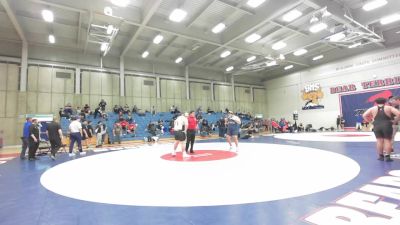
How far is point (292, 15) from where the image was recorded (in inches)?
523

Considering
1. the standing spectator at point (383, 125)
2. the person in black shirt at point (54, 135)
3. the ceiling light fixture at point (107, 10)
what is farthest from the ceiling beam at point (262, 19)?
the person in black shirt at point (54, 135)

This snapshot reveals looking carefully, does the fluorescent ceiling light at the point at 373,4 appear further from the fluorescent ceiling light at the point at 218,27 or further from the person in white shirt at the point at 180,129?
the person in white shirt at the point at 180,129

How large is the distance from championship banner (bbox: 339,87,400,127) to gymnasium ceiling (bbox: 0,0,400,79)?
3.96 metres

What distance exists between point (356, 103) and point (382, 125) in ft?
59.8

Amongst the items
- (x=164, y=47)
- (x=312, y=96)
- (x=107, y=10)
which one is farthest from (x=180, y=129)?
(x=312, y=96)

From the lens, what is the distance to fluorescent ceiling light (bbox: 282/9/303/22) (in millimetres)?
12847

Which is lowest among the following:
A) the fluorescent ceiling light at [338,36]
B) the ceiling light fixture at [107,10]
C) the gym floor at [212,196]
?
the gym floor at [212,196]

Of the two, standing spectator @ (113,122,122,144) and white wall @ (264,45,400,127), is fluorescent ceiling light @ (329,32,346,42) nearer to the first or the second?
white wall @ (264,45,400,127)

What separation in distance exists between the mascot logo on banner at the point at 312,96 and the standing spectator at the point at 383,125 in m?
19.5

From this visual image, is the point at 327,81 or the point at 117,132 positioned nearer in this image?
the point at 117,132

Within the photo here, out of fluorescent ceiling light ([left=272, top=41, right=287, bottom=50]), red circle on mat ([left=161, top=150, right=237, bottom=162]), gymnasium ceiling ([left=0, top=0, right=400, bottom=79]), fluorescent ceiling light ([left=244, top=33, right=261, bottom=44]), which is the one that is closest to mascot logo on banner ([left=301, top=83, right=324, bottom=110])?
gymnasium ceiling ([left=0, top=0, right=400, bottom=79])

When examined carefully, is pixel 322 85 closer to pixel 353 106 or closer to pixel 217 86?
pixel 353 106

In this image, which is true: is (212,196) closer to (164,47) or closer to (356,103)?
(164,47)

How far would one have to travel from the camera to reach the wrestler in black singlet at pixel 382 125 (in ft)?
17.0
